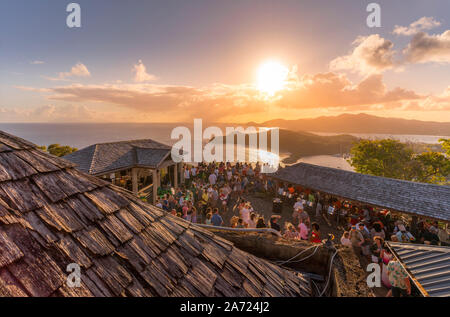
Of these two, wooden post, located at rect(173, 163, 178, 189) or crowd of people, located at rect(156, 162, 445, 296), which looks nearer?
crowd of people, located at rect(156, 162, 445, 296)

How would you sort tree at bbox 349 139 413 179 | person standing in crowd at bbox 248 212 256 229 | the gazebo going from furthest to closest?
tree at bbox 349 139 413 179
the gazebo
person standing in crowd at bbox 248 212 256 229

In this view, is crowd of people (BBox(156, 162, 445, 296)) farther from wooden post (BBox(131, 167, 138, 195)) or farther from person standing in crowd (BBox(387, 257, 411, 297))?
wooden post (BBox(131, 167, 138, 195))

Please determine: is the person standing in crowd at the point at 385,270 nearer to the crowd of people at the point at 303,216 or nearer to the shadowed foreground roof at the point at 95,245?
the crowd of people at the point at 303,216

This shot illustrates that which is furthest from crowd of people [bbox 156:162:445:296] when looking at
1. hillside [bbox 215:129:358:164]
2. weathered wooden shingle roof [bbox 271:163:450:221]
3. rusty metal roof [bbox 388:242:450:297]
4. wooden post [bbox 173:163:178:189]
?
hillside [bbox 215:129:358:164]

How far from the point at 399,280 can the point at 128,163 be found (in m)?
17.0

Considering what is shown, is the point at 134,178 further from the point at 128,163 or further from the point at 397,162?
the point at 397,162

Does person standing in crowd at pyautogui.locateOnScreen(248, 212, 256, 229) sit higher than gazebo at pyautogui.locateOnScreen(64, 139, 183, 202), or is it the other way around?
gazebo at pyautogui.locateOnScreen(64, 139, 183, 202)

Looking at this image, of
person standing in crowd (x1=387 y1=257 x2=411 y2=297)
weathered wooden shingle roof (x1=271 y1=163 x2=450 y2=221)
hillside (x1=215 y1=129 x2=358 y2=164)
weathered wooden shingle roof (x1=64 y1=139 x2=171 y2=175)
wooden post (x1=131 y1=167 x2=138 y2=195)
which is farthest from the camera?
hillside (x1=215 y1=129 x2=358 y2=164)

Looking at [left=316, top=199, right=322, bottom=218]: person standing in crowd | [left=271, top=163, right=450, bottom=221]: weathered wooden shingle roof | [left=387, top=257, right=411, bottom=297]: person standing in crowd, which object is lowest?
[left=316, top=199, right=322, bottom=218]: person standing in crowd

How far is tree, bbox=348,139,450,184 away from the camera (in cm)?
2605

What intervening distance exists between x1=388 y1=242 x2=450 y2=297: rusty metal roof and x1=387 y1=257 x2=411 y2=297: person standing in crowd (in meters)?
0.41

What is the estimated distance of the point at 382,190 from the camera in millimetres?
13172

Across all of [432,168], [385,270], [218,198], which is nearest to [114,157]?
[218,198]
